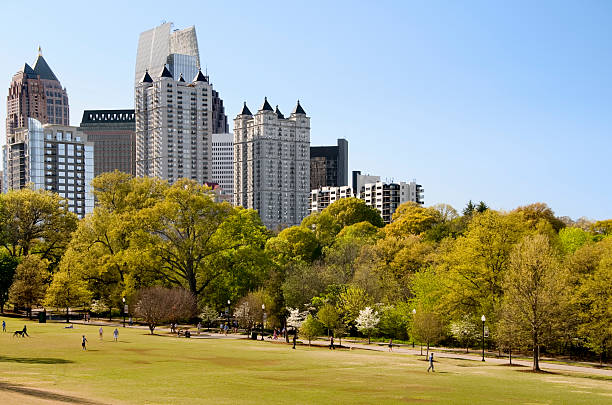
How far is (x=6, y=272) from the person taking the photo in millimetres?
93438

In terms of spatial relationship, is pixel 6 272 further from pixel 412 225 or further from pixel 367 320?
pixel 412 225

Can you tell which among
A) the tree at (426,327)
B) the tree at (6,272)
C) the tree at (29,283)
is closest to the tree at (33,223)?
the tree at (6,272)

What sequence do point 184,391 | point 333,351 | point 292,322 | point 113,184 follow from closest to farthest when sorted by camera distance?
point 184,391 → point 333,351 → point 292,322 → point 113,184

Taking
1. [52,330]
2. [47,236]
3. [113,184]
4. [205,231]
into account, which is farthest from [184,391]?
[47,236]

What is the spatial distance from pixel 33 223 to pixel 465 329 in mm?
66423

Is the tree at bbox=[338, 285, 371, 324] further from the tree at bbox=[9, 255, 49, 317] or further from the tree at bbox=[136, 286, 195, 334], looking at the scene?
the tree at bbox=[9, 255, 49, 317]

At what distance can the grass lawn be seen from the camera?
34.7 m

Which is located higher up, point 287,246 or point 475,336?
point 287,246

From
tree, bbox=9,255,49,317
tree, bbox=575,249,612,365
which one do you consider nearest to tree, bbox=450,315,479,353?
tree, bbox=575,249,612,365

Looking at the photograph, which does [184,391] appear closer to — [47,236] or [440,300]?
[440,300]

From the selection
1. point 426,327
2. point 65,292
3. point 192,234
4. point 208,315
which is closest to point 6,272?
point 65,292

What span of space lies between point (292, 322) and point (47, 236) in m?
44.9

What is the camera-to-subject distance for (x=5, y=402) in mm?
29688

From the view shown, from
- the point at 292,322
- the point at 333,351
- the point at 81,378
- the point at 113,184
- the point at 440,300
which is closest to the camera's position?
the point at 81,378
